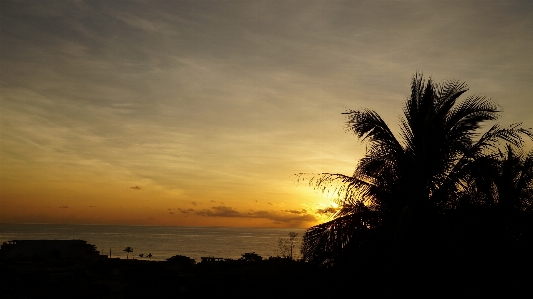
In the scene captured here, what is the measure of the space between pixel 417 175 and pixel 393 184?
0.89 m

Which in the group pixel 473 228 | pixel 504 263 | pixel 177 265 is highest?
pixel 473 228

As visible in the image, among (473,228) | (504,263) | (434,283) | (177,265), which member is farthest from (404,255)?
(177,265)

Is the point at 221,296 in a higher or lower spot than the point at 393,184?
lower

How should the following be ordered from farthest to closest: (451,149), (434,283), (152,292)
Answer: (152,292) → (451,149) → (434,283)

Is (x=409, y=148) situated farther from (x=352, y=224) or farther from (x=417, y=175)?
(x=352, y=224)

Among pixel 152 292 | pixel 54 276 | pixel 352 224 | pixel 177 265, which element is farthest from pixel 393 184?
pixel 177 265

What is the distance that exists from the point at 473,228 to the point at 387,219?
2622 mm

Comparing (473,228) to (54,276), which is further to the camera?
(54,276)

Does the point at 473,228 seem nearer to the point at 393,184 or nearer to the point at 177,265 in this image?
the point at 393,184

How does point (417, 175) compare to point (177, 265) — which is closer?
point (417, 175)

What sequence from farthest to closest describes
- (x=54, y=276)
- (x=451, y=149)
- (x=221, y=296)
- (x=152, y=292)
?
(x=54, y=276) → (x=152, y=292) → (x=221, y=296) → (x=451, y=149)

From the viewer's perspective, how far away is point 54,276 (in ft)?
117

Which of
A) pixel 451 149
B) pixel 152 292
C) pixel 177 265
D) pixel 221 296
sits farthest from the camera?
pixel 177 265

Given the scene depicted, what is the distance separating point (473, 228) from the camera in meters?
13.8
